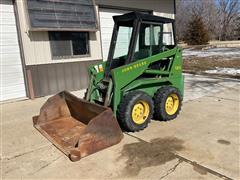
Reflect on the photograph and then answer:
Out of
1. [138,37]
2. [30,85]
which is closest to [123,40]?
[138,37]

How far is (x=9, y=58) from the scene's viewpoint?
21.0 ft

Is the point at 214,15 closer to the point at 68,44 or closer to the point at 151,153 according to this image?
the point at 68,44

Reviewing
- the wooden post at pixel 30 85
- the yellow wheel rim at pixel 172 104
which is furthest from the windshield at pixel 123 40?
the wooden post at pixel 30 85

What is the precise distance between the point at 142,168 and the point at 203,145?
1.07m

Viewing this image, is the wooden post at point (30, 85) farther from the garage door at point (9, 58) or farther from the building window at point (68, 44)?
the building window at point (68, 44)

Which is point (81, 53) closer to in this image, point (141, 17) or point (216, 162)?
point (141, 17)

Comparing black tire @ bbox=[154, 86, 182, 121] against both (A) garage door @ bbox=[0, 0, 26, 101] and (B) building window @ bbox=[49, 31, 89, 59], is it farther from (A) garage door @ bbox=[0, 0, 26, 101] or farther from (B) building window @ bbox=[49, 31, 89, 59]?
(A) garage door @ bbox=[0, 0, 26, 101]

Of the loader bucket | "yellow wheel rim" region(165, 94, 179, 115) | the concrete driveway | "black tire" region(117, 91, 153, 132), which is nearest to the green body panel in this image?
"black tire" region(117, 91, 153, 132)

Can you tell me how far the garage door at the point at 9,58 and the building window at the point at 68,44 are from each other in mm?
1020

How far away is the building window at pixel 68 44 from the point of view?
6.98m

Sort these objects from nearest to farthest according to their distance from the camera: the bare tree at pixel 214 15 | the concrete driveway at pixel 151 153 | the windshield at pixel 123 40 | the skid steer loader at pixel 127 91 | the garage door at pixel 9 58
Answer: the concrete driveway at pixel 151 153
the skid steer loader at pixel 127 91
the windshield at pixel 123 40
the garage door at pixel 9 58
the bare tree at pixel 214 15

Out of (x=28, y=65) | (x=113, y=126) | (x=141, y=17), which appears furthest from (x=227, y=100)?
(x=28, y=65)

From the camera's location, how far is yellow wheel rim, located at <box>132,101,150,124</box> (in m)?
3.95

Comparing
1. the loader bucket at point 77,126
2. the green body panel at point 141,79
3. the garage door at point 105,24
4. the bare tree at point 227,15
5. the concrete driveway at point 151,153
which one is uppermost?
the bare tree at point 227,15
